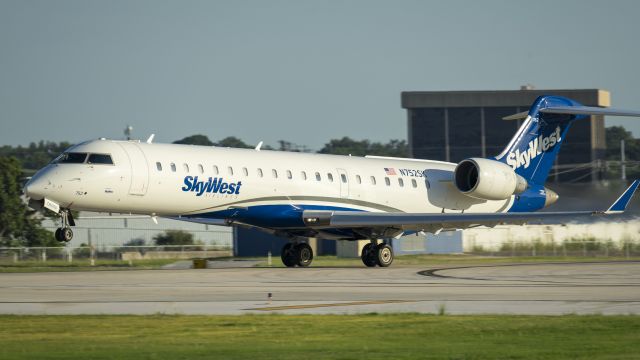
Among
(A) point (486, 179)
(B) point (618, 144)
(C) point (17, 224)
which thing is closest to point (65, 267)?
(A) point (486, 179)

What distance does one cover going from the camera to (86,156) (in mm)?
30484

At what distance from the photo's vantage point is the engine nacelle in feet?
120

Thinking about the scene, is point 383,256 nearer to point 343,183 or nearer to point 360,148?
point 343,183

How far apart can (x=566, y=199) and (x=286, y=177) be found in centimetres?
2401

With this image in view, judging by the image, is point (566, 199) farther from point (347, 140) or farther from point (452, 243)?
point (347, 140)

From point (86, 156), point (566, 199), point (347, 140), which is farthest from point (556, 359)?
point (347, 140)

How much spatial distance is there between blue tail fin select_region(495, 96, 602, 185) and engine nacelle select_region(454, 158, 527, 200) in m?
1.49

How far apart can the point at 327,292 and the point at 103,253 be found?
30.2 metres

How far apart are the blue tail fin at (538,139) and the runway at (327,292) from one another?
962 cm

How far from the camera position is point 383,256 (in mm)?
34531

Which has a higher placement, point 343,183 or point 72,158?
point 72,158

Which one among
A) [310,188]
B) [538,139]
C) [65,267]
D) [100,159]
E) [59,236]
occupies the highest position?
[538,139]

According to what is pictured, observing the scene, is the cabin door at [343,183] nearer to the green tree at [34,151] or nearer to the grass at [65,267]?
the grass at [65,267]

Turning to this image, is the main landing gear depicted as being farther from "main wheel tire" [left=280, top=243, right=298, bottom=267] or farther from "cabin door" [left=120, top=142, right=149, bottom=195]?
"main wheel tire" [left=280, top=243, right=298, bottom=267]
